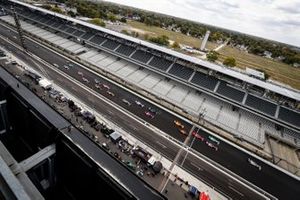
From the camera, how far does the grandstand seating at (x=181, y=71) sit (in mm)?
66375

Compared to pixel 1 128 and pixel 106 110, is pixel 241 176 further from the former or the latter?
pixel 1 128

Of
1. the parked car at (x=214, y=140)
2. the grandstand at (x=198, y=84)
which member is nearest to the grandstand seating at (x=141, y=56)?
the grandstand at (x=198, y=84)

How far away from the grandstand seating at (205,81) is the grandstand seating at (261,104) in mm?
12032

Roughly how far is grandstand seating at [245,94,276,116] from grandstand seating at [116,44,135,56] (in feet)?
164

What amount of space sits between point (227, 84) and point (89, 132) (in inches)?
1881

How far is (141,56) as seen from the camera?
75.2 m

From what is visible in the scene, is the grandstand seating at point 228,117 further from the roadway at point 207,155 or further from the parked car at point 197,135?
the parked car at point 197,135

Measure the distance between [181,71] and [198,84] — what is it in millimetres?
8792

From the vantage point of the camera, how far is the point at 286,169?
43750 mm

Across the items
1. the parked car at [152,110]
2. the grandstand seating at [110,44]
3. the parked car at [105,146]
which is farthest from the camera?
the grandstand seating at [110,44]

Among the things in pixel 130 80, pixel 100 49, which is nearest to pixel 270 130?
pixel 130 80

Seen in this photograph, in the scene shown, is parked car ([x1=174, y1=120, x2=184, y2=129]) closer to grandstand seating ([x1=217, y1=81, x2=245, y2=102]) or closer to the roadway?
the roadway

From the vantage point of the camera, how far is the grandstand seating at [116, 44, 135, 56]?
254ft

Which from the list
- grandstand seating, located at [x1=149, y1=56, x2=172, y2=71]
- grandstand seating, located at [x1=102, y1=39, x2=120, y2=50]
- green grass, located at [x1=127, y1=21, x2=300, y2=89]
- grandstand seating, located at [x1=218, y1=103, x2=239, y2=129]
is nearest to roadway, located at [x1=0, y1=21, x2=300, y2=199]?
grandstand seating, located at [x1=218, y1=103, x2=239, y2=129]
